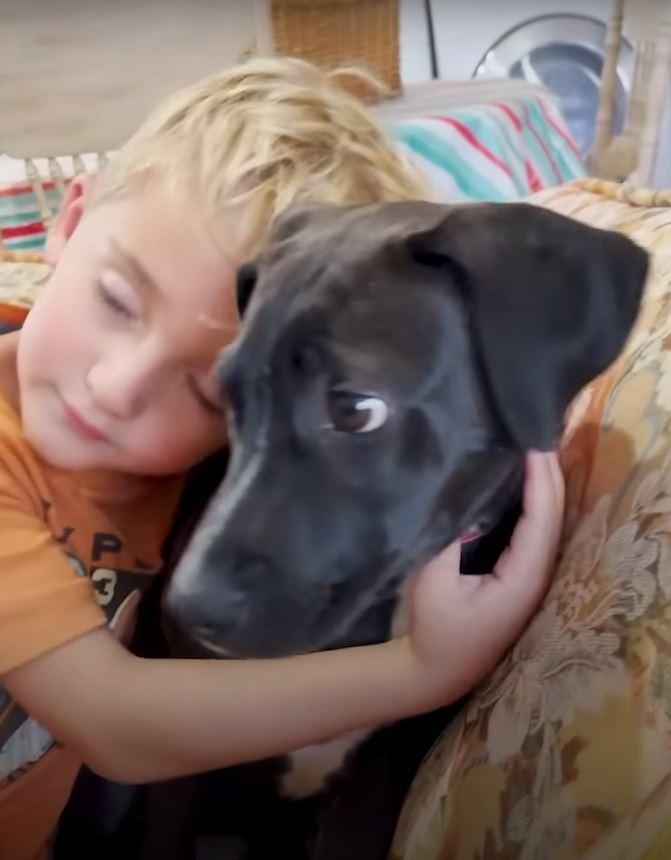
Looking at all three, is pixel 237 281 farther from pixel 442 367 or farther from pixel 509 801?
pixel 509 801

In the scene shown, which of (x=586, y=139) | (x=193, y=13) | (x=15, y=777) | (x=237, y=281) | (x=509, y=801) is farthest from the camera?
(x=586, y=139)

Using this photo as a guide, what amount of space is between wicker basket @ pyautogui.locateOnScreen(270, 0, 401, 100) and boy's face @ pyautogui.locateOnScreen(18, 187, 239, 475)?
5.69 ft

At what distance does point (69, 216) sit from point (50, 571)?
0.44m

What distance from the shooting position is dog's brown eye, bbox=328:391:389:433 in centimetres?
70

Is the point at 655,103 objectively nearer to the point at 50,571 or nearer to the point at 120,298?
the point at 120,298

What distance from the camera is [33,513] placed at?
918mm

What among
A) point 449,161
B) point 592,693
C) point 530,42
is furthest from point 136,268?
point 530,42

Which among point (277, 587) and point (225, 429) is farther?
point (225, 429)

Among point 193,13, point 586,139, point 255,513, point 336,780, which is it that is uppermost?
point 255,513

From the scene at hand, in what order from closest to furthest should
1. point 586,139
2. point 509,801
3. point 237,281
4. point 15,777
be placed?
point 509,801
point 237,281
point 15,777
point 586,139

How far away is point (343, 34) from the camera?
275 cm

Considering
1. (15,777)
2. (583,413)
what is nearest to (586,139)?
(583,413)

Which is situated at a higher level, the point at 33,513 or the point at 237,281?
the point at 237,281

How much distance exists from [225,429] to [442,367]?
328mm
